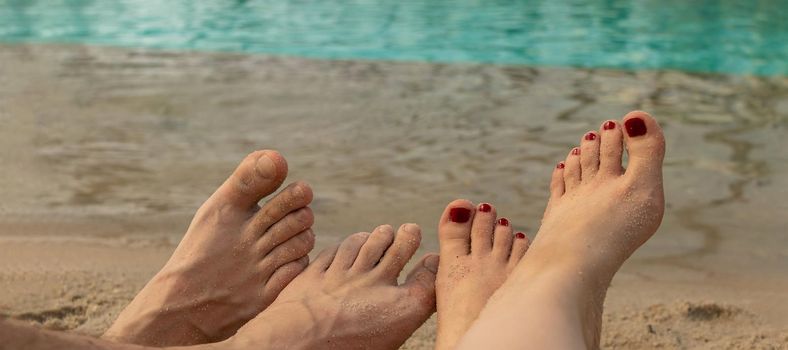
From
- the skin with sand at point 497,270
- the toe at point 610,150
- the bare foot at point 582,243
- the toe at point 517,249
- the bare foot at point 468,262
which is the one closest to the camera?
the bare foot at point 582,243

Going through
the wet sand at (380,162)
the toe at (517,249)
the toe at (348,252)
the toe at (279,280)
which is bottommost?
the wet sand at (380,162)

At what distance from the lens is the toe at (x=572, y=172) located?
7.29 feet

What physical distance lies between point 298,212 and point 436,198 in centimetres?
70

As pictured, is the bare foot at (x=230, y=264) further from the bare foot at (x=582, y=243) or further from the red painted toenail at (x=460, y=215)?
the bare foot at (x=582, y=243)

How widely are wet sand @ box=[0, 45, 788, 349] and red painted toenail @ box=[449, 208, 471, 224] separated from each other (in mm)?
291

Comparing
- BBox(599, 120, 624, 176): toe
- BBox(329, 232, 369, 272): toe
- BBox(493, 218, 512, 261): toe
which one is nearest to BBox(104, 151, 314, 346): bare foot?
BBox(329, 232, 369, 272): toe

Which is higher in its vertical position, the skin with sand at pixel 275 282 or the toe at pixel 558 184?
the toe at pixel 558 184

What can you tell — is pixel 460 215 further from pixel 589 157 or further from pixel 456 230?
pixel 589 157

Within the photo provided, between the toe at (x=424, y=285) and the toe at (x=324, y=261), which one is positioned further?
the toe at (x=324, y=261)

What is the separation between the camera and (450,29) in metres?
7.48

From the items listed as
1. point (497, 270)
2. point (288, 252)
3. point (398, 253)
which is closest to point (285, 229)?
point (288, 252)

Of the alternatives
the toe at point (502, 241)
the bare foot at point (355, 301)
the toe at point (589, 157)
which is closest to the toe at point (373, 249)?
the bare foot at point (355, 301)

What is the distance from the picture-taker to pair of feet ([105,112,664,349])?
1.79m

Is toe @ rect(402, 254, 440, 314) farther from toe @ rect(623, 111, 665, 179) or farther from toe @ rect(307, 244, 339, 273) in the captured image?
Answer: toe @ rect(623, 111, 665, 179)
